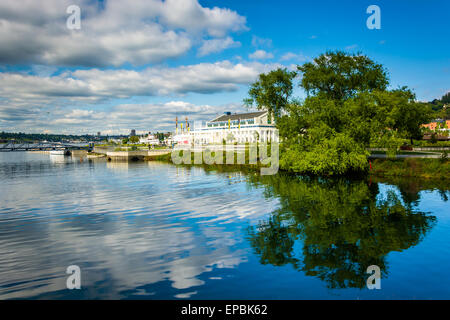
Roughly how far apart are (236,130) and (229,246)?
106 metres

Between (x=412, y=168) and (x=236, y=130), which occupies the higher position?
(x=236, y=130)

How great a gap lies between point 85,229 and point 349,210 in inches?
845

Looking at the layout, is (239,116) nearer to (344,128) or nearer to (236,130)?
(236,130)

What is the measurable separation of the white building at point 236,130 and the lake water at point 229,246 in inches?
2832

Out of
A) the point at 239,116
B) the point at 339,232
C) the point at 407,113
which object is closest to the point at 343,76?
the point at 407,113

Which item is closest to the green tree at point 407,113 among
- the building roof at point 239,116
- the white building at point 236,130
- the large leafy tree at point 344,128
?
the large leafy tree at point 344,128

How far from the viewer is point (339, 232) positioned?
1809 cm

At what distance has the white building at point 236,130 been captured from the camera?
111062 mm

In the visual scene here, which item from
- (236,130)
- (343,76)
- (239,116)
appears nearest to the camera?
(343,76)

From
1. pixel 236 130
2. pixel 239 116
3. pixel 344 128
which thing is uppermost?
pixel 239 116

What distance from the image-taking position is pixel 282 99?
7994 cm

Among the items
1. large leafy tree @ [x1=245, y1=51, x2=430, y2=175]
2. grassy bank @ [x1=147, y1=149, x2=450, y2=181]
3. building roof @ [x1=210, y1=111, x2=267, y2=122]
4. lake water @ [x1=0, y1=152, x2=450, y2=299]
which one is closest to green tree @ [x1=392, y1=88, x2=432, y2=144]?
large leafy tree @ [x1=245, y1=51, x2=430, y2=175]
